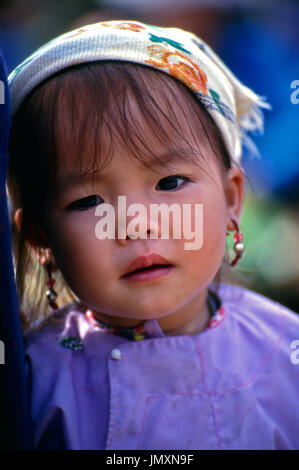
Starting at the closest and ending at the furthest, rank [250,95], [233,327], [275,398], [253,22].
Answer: [275,398], [233,327], [250,95], [253,22]

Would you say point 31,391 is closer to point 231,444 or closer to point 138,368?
point 138,368

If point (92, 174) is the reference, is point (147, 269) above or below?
below

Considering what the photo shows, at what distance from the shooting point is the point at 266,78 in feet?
7.24

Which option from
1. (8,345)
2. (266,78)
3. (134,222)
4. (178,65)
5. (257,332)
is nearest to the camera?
(8,345)

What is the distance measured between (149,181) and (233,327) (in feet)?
1.36

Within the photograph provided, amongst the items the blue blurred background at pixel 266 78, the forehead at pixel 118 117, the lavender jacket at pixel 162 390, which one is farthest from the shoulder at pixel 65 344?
the blue blurred background at pixel 266 78

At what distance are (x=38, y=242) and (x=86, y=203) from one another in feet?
0.79

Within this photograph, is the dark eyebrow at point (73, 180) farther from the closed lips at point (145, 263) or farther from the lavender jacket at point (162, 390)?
the lavender jacket at point (162, 390)

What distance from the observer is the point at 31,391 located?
0.93 metres

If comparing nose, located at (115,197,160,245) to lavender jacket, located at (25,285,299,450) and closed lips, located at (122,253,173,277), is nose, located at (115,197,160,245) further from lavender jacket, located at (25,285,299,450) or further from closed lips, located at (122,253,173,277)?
lavender jacket, located at (25,285,299,450)

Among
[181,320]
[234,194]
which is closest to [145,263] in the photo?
[181,320]

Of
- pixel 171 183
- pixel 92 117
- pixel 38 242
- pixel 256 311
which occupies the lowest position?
pixel 256 311

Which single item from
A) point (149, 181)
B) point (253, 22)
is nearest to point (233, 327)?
point (149, 181)

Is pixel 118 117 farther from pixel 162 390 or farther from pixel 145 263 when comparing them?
pixel 162 390
